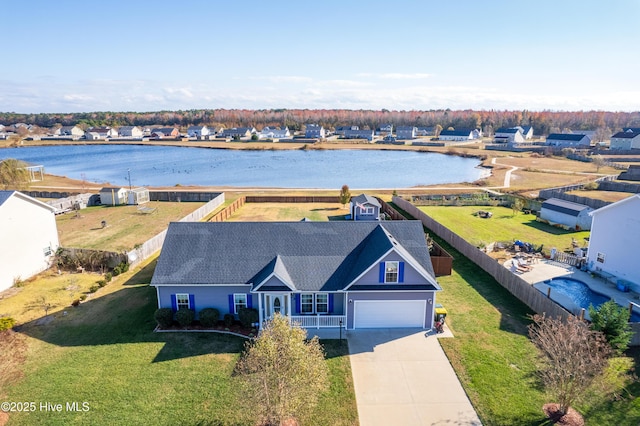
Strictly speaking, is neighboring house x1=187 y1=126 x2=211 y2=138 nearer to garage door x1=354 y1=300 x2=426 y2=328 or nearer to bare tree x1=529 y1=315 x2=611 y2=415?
garage door x1=354 y1=300 x2=426 y2=328

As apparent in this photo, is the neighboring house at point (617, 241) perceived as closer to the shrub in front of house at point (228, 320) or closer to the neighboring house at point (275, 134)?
the shrub in front of house at point (228, 320)

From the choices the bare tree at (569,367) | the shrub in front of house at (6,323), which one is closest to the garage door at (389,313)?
the bare tree at (569,367)

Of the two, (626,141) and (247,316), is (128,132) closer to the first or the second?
(626,141)

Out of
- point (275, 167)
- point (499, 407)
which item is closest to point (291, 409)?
point (499, 407)

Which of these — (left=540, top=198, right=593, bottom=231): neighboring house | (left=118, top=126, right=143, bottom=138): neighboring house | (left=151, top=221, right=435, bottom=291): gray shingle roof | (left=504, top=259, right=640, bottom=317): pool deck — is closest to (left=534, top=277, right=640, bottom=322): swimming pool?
(left=504, top=259, right=640, bottom=317): pool deck

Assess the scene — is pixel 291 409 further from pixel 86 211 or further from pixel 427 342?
pixel 86 211
